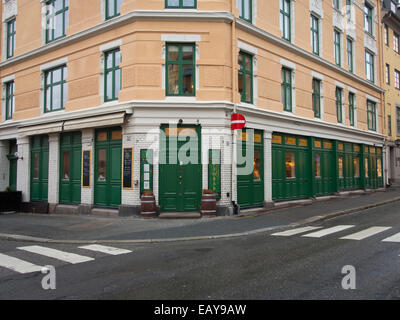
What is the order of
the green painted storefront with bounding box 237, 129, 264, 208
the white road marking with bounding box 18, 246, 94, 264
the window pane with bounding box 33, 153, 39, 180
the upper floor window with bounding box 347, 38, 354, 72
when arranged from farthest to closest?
the upper floor window with bounding box 347, 38, 354, 72 → the window pane with bounding box 33, 153, 39, 180 → the green painted storefront with bounding box 237, 129, 264, 208 → the white road marking with bounding box 18, 246, 94, 264

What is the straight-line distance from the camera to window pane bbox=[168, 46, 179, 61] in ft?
44.2

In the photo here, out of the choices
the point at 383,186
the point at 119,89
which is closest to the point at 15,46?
the point at 119,89

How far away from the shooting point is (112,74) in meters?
→ 14.4

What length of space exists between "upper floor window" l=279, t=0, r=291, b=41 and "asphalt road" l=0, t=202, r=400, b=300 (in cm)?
1123

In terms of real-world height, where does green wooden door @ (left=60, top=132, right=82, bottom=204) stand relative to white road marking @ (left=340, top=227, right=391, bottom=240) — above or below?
above

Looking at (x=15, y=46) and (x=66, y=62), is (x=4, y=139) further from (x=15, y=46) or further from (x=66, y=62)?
(x=66, y=62)

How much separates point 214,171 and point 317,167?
26.9ft

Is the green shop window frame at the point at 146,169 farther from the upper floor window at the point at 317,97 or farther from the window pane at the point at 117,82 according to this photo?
the upper floor window at the point at 317,97

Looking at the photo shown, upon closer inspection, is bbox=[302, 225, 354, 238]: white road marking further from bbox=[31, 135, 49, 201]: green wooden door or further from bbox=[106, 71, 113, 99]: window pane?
bbox=[31, 135, 49, 201]: green wooden door

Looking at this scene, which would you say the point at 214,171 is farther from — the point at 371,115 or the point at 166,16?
the point at 371,115

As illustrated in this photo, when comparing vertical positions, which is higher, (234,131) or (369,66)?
(369,66)

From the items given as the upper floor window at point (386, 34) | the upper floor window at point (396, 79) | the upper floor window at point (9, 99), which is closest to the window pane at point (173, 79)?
the upper floor window at point (9, 99)

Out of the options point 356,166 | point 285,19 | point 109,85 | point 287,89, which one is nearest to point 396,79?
point 356,166

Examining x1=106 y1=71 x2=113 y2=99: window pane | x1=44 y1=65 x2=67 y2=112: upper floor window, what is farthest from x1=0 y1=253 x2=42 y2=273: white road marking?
x1=44 y1=65 x2=67 y2=112: upper floor window
